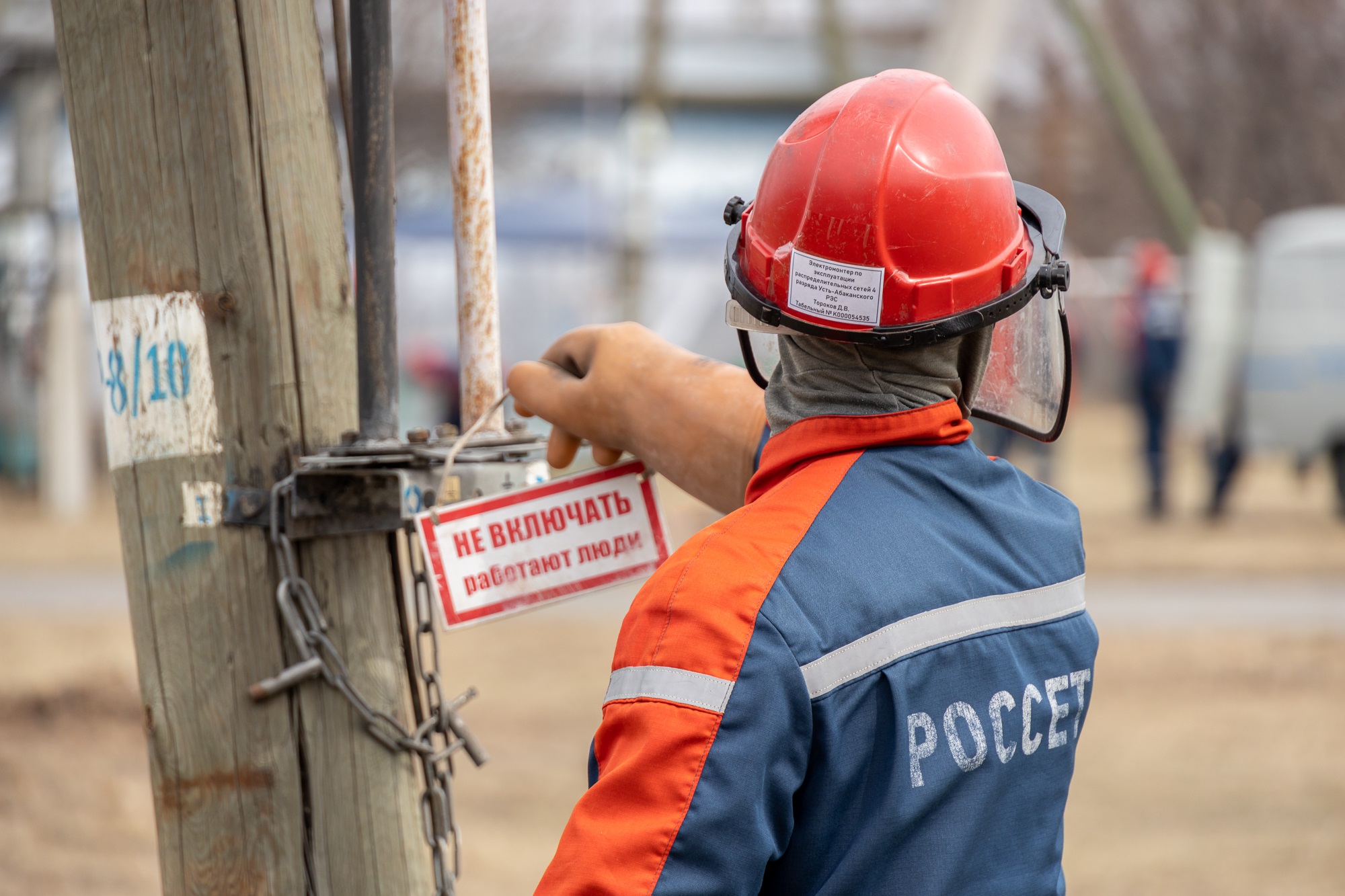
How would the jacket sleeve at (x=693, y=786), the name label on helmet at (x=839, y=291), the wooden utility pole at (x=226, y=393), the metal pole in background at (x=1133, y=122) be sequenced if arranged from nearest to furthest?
the jacket sleeve at (x=693, y=786)
the name label on helmet at (x=839, y=291)
the wooden utility pole at (x=226, y=393)
the metal pole in background at (x=1133, y=122)

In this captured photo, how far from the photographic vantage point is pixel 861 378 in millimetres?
1608

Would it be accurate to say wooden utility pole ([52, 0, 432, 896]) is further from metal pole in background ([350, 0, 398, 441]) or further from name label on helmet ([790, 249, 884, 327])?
name label on helmet ([790, 249, 884, 327])

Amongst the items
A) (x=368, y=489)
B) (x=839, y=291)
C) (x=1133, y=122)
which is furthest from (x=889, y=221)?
(x=1133, y=122)

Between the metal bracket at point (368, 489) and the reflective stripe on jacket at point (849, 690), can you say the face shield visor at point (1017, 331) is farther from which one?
the metal bracket at point (368, 489)

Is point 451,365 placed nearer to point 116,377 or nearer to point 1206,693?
point 1206,693

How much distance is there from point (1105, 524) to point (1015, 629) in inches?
416

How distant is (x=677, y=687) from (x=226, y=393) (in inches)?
38.4

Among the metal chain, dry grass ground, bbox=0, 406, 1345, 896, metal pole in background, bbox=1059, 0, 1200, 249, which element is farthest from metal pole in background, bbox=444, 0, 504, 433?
metal pole in background, bbox=1059, 0, 1200, 249

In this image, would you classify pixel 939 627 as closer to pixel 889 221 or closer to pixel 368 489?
pixel 889 221

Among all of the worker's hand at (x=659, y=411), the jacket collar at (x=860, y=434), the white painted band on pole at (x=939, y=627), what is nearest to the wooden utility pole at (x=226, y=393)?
the worker's hand at (x=659, y=411)

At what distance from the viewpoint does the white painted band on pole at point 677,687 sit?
4.44ft

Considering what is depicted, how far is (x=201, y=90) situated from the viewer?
1930 millimetres

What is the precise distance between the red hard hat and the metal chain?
0.80 meters

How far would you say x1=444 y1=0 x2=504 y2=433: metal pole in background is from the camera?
82.7 inches
